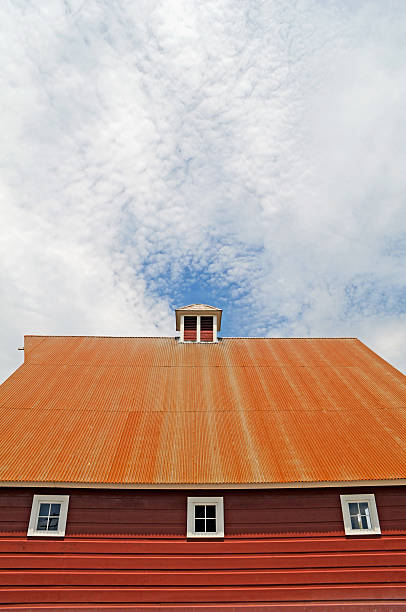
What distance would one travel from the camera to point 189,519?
495 inches

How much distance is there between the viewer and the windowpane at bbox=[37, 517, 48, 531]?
12469mm

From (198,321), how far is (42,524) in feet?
45.3

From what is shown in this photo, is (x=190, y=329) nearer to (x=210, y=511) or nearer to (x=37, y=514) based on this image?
(x=210, y=511)

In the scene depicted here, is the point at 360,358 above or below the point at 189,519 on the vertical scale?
above

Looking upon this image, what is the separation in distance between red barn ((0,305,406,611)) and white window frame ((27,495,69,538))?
0.12 feet

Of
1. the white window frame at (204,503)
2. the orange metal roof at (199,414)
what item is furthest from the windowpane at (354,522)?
the white window frame at (204,503)

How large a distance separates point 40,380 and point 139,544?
890cm

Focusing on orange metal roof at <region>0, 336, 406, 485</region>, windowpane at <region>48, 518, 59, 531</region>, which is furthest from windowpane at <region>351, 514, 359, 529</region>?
windowpane at <region>48, 518, 59, 531</region>

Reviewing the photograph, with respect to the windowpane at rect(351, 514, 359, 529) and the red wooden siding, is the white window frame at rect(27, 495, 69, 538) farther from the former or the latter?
the windowpane at rect(351, 514, 359, 529)

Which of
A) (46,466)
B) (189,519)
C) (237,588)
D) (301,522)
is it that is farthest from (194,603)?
(46,466)

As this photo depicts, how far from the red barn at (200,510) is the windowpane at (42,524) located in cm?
3

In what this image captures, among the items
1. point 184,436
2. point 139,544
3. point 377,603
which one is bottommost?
point 377,603

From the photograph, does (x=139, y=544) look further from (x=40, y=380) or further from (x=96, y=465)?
(x=40, y=380)

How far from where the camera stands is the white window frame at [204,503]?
12.4 m
